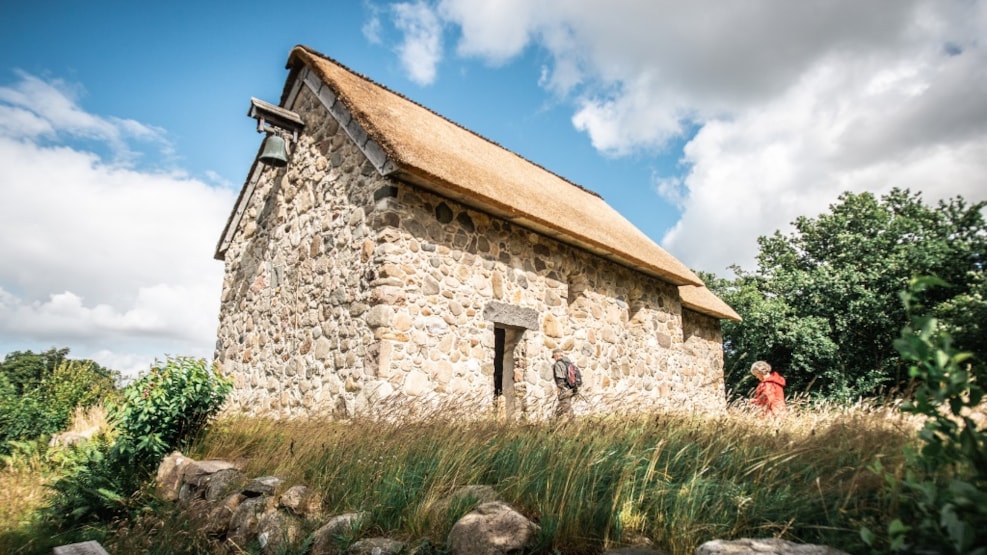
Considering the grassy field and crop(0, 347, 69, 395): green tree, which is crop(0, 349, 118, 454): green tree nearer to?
the grassy field

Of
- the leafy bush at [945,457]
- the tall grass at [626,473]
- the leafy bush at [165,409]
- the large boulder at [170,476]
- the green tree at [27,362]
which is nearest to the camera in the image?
the leafy bush at [945,457]

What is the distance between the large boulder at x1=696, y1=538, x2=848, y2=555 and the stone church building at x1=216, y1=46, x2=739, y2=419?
236 cm

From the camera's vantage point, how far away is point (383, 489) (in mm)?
4004

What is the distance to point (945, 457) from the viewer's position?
209 cm

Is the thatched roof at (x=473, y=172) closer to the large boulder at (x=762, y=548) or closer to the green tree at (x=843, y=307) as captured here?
the green tree at (x=843, y=307)

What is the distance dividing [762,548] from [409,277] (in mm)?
5205

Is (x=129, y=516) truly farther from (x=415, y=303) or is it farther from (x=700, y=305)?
(x=700, y=305)

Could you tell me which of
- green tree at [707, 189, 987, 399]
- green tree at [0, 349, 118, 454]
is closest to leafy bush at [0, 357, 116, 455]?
green tree at [0, 349, 118, 454]

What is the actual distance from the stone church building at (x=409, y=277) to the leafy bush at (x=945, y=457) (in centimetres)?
282

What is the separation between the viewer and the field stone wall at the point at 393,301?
6789mm

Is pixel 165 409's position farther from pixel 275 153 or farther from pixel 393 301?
pixel 275 153

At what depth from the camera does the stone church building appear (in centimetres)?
683

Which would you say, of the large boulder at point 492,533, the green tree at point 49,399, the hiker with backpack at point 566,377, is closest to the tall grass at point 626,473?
the large boulder at point 492,533

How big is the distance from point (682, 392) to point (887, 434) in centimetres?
910
